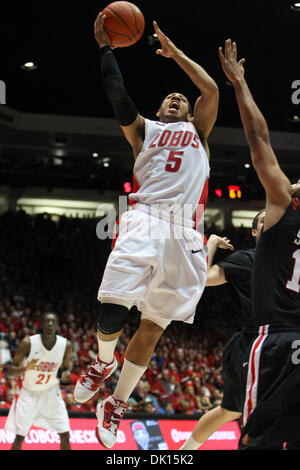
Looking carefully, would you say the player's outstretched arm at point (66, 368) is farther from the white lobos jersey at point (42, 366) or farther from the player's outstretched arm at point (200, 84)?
the player's outstretched arm at point (200, 84)

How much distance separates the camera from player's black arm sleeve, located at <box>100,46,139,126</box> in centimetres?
376

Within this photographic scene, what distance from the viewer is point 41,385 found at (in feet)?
25.6

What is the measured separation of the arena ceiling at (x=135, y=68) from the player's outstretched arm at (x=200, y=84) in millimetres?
6655

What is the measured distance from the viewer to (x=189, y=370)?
13.0 metres

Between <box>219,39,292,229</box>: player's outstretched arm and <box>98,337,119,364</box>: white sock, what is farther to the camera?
<box>98,337,119,364</box>: white sock

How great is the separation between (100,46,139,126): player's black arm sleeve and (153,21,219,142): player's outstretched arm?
1.19ft

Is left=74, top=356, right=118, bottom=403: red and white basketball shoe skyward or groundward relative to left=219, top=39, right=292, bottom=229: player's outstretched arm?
groundward

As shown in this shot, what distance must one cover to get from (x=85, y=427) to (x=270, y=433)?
5.95m

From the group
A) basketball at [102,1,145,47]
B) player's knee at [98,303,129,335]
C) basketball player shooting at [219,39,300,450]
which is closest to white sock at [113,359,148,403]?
player's knee at [98,303,129,335]

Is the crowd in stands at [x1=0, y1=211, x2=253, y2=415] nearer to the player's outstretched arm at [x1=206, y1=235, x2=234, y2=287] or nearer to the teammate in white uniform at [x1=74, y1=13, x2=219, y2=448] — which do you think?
the player's outstretched arm at [x1=206, y1=235, x2=234, y2=287]

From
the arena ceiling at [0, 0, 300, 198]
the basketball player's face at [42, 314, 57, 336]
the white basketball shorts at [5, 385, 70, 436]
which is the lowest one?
the white basketball shorts at [5, 385, 70, 436]

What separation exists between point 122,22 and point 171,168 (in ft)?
3.43

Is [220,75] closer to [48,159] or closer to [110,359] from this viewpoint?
[48,159]
